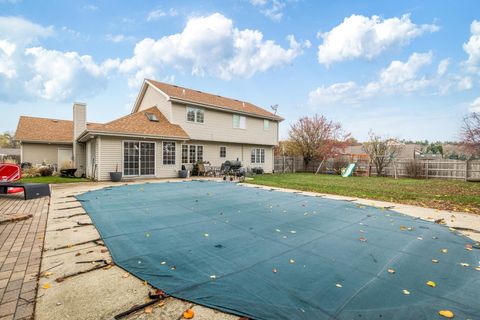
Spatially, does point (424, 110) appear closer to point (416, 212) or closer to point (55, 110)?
point (416, 212)

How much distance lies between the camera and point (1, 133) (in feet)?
159

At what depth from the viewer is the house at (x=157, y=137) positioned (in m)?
13.2

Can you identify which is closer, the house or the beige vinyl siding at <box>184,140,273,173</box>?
the house

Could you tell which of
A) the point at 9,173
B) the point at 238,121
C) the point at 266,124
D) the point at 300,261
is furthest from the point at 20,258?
the point at 266,124

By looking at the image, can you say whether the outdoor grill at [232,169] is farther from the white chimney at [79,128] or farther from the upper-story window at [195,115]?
the white chimney at [79,128]

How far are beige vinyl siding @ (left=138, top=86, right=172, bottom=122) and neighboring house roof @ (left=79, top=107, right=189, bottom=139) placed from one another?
414mm

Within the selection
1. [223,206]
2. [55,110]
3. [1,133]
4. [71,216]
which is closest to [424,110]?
[223,206]

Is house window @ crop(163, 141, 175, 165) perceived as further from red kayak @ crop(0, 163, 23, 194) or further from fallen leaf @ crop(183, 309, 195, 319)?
fallen leaf @ crop(183, 309, 195, 319)

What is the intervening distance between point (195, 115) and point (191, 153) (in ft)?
9.23

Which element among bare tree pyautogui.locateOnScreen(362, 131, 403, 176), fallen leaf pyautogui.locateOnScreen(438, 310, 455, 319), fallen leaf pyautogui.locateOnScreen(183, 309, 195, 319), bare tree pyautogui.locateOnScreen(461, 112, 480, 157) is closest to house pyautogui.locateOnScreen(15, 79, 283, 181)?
bare tree pyautogui.locateOnScreen(362, 131, 403, 176)

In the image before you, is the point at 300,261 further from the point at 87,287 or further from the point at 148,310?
the point at 87,287

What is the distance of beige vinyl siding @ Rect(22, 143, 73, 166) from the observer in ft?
59.4

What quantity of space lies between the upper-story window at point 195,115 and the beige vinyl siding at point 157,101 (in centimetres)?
141

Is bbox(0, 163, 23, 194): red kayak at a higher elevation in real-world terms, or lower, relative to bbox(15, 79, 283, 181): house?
lower
